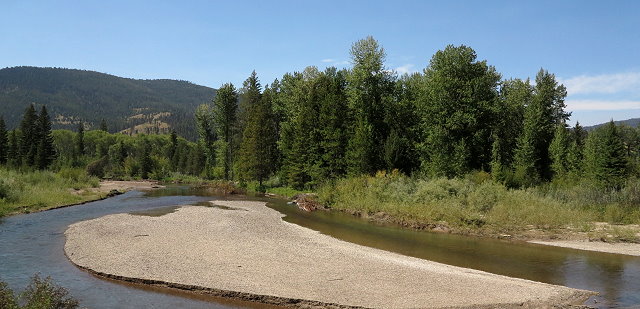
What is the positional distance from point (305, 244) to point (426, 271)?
22.3ft

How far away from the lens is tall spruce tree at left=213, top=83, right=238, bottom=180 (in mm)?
75562

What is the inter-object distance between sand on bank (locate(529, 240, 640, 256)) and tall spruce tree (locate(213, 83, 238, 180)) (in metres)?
59.9

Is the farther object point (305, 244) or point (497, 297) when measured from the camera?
point (305, 244)

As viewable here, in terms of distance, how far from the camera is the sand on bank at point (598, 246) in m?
22.5

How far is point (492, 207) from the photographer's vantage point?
32.4 m

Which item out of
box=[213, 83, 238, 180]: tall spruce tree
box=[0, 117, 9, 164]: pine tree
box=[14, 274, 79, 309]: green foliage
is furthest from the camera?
box=[0, 117, 9, 164]: pine tree

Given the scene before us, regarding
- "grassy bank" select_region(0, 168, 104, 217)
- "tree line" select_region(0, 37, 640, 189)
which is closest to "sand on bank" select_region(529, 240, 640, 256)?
"tree line" select_region(0, 37, 640, 189)

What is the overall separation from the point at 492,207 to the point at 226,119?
54.7 meters

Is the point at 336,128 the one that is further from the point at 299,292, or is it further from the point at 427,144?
the point at 299,292

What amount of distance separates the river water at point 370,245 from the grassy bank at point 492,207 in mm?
2845

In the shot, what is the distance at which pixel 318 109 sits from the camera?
183 feet

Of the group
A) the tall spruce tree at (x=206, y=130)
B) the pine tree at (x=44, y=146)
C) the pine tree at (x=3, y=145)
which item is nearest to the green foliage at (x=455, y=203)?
the tall spruce tree at (x=206, y=130)

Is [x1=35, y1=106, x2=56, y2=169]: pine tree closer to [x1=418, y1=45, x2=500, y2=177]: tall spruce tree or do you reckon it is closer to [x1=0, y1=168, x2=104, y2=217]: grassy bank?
[x1=0, y1=168, x2=104, y2=217]: grassy bank

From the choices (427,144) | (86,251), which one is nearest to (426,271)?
(86,251)
